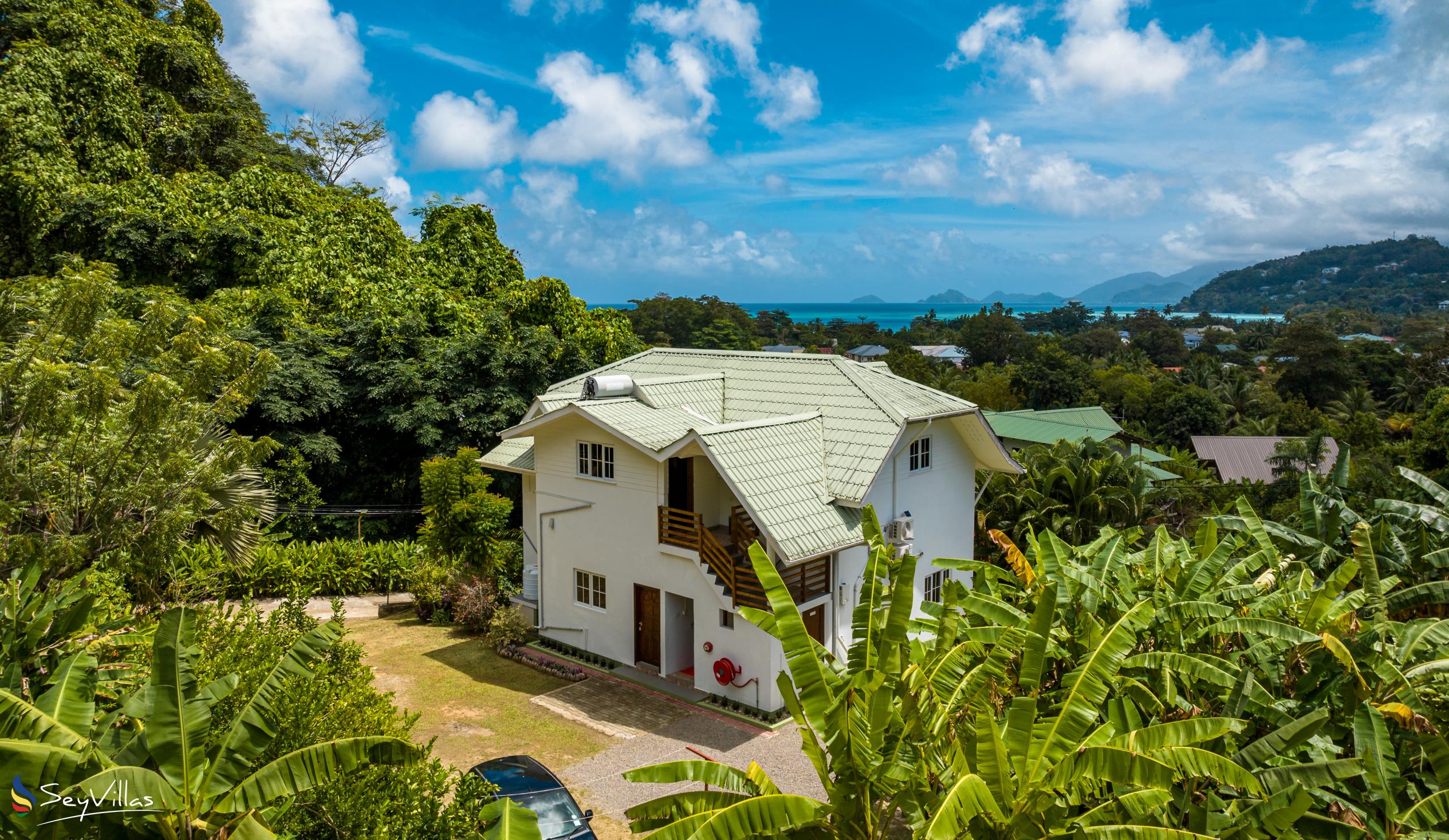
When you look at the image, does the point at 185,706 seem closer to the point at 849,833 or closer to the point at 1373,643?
the point at 849,833

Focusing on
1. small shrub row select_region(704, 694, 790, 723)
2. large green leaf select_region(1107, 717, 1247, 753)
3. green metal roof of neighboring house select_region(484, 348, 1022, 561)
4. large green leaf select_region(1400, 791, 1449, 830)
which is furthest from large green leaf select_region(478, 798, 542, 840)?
small shrub row select_region(704, 694, 790, 723)

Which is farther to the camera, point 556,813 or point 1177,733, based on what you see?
point 556,813

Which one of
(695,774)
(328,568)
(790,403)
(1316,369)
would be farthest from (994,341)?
(695,774)

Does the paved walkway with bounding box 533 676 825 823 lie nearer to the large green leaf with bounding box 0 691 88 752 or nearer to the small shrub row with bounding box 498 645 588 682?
the small shrub row with bounding box 498 645 588 682

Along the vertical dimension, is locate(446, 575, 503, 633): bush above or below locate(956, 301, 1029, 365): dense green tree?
below

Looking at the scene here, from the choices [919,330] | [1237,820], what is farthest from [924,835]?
[919,330]

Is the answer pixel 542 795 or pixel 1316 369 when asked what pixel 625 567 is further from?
pixel 1316 369
